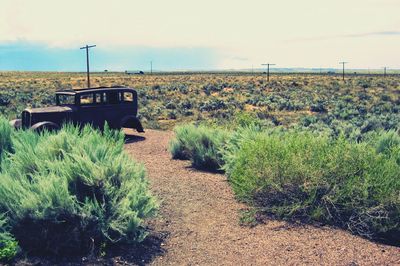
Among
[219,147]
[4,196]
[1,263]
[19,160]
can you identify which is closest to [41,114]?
[219,147]

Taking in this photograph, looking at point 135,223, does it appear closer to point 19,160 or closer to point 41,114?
point 19,160

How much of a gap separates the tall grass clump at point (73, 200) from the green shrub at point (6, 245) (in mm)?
126

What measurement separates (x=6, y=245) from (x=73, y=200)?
97 centimetres

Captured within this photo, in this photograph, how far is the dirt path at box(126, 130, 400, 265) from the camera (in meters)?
6.06

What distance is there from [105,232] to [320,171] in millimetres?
3909

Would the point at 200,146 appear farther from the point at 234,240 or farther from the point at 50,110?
the point at 50,110

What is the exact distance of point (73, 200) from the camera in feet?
19.1

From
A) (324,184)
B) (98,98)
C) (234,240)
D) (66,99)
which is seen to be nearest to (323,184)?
(324,184)

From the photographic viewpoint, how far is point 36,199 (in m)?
5.67

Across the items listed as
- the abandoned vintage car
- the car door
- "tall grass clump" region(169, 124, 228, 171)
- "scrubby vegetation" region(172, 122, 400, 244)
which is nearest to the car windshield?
the abandoned vintage car

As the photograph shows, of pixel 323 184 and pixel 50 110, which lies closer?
pixel 323 184

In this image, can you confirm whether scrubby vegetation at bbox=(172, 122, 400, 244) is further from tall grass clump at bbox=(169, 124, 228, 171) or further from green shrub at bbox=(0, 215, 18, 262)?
green shrub at bbox=(0, 215, 18, 262)

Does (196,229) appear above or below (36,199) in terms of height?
below

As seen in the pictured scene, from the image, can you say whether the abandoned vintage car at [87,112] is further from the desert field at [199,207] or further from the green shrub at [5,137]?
the desert field at [199,207]
